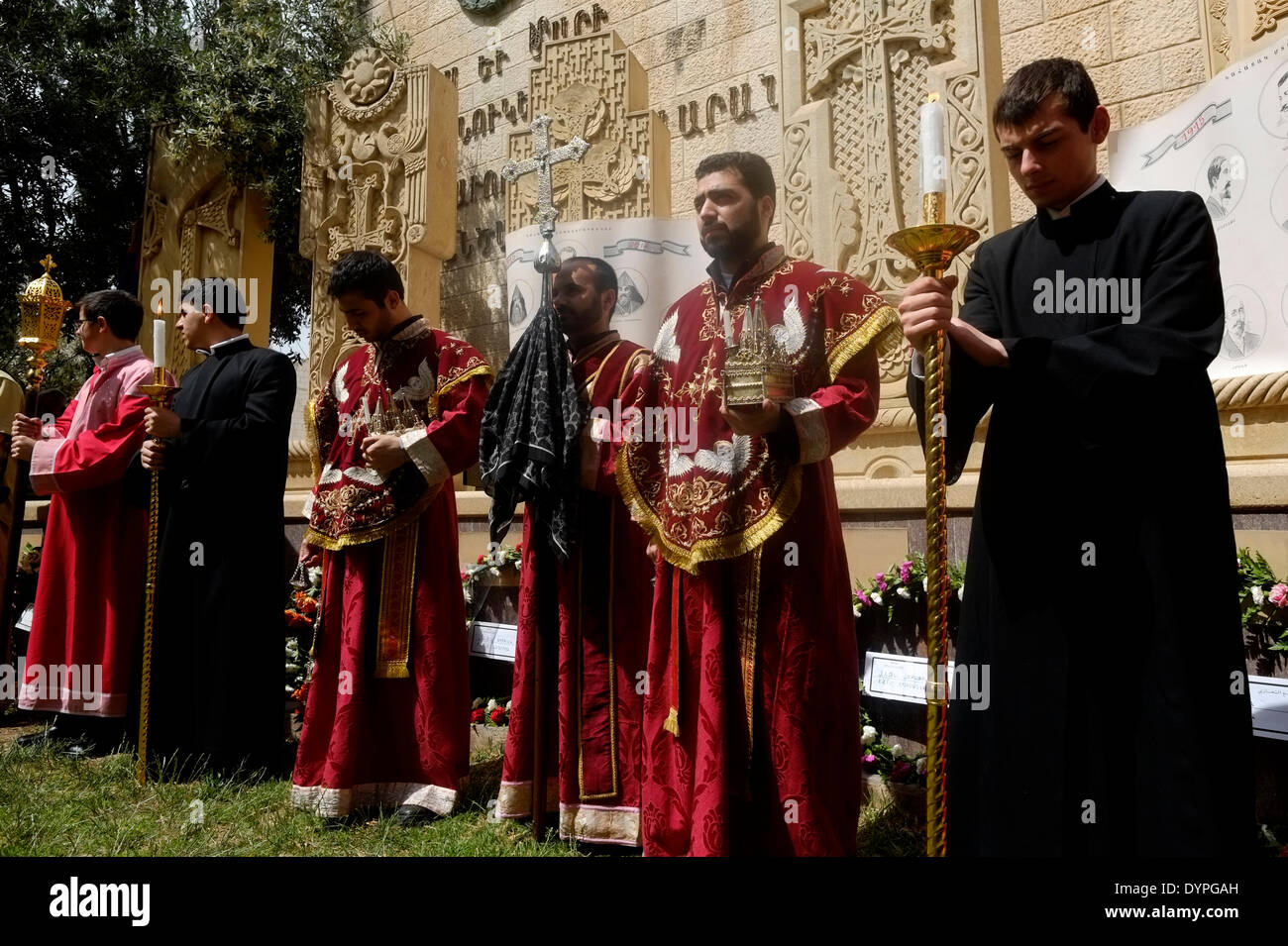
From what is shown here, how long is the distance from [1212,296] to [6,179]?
10932 mm

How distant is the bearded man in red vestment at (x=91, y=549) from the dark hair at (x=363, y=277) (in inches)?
65.4

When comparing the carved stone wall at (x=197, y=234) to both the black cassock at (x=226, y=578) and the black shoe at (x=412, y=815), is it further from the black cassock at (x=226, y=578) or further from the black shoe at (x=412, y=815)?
the black shoe at (x=412, y=815)

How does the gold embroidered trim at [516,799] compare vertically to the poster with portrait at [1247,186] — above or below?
below

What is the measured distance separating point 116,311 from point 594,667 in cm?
355

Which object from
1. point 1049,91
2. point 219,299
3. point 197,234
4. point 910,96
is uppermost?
point 197,234

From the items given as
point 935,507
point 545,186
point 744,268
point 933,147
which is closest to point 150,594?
point 545,186

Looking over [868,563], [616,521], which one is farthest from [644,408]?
[868,563]

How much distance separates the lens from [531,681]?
10.9ft

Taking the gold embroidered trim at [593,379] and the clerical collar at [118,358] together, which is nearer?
A: the gold embroidered trim at [593,379]

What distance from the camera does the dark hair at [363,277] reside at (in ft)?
12.2

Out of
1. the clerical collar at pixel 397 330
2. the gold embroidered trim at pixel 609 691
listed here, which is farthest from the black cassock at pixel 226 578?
the gold embroidered trim at pixel 609 691

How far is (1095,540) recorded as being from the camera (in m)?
1.93

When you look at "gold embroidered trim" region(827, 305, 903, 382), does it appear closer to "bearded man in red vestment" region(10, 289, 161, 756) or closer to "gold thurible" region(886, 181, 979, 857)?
"gold thurible" region(886, 181, 979, 857)

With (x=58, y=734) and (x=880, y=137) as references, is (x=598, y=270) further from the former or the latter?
(x=58, y=734)
